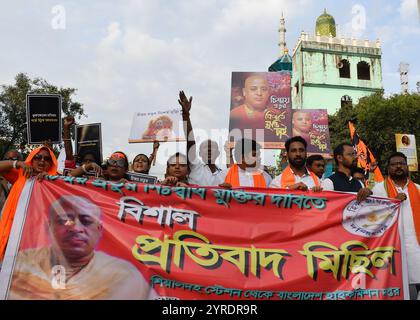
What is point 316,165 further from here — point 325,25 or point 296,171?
point 325,25

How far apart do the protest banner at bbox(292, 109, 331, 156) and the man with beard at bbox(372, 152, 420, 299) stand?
7.03 m

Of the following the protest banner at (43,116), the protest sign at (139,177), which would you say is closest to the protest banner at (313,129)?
the protest banner at (43,116)

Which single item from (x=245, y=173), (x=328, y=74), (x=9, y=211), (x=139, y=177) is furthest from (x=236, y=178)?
(x=328, y=74)

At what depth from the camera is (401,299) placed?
356cm

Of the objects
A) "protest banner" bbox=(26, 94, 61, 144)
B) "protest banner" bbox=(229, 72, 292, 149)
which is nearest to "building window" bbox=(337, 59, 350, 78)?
"protest banner" bbox=(229, 72, 292, 149)

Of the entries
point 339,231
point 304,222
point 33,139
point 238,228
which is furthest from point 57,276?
point 33,139

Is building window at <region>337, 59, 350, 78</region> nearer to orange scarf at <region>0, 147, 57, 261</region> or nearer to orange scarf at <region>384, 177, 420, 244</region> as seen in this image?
orange scarf at <region>384, 177, 420, 244</region>

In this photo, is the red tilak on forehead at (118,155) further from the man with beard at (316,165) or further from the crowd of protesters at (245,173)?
the man with beard at (316,165)

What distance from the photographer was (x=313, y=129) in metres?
11.8

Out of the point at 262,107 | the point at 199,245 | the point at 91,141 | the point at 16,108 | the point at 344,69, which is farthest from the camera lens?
the point at 344,69

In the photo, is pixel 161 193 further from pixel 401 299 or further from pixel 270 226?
pixel 401 299

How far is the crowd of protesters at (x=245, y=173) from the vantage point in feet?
12.3

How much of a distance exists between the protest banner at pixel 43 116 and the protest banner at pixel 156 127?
232 cm

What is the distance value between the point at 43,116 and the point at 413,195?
5326 mm
